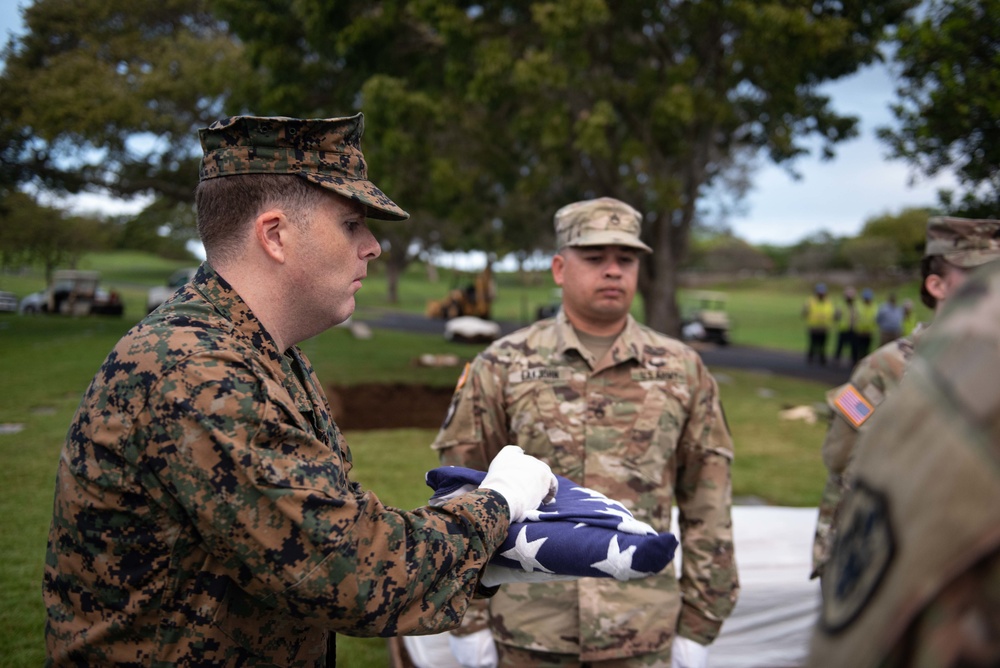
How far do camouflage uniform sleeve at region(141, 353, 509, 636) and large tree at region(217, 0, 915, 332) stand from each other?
9.27 m

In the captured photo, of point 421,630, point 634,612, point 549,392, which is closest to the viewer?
point 421,630

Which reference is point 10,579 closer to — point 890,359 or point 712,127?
point 890,359

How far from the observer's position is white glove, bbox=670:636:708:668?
2.96 metres

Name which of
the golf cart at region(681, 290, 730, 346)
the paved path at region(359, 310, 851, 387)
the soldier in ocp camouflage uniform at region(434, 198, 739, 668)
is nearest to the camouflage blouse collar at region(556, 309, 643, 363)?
the soldier in ocp camouflage uniform at region(434, 198, 739, 668)

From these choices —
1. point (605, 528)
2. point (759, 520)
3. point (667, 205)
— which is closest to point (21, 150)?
point (667, 205)

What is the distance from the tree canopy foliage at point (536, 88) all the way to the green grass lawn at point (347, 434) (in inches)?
127

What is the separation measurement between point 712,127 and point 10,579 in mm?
10956

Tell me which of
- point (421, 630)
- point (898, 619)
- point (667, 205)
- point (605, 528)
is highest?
point (667, 205)

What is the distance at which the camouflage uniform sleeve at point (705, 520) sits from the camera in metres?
3.02

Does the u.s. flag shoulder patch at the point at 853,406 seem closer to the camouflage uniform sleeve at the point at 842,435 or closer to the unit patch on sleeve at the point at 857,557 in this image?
the camouflage uniform sleeve at the point at 842,435

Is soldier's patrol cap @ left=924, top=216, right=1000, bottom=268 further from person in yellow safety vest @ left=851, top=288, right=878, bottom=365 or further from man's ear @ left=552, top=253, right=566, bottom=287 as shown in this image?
person in yellow safety vest @ left=851, top=288, right=878, bottom=365

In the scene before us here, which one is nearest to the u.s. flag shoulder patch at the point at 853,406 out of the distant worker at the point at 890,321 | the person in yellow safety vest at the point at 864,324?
the distant worker at the point at 890,321

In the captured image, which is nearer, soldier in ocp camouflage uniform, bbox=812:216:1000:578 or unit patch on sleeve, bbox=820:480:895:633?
unit patch on sleeve, bbox=820:480:895:633

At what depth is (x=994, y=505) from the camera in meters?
0.69
